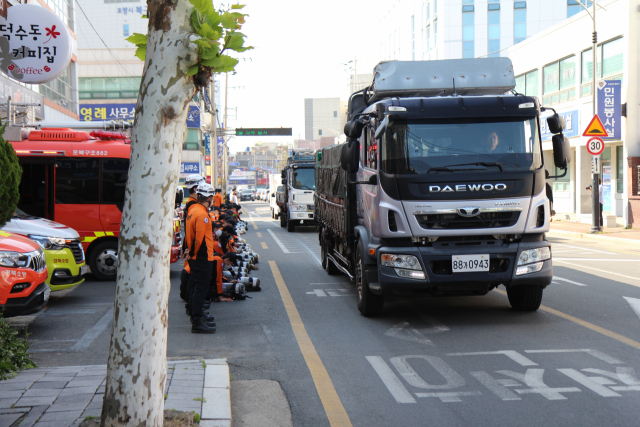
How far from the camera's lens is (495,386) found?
217 inches

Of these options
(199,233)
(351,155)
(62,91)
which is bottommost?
(199,233)

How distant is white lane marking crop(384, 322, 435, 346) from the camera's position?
7293 mm

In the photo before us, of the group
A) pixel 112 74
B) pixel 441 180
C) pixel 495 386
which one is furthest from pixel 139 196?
pixel 112 74

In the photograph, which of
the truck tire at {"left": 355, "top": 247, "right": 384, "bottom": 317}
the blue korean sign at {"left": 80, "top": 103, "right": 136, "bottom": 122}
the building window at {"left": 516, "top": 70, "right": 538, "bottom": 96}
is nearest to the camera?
the truck tire at {"left": 355, "top": 247, "right": 384, "bottom": 317}

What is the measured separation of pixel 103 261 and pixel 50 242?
109 inches

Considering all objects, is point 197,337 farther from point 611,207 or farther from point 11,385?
point 611,207

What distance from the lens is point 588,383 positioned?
5512 mm

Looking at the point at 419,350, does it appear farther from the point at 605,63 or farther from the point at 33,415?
the point at 605,63

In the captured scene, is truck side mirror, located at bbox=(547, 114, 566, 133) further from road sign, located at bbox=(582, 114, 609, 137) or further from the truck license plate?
road sign, located at bbox=(582, 114, 609, 137)

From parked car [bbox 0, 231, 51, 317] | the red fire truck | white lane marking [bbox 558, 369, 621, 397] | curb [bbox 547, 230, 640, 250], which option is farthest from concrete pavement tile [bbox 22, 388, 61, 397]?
curb [bbox 547, 230, 640, 250]

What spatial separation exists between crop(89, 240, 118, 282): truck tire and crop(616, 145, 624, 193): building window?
68.8 feet

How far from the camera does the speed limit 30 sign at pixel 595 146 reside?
21734 millimetres

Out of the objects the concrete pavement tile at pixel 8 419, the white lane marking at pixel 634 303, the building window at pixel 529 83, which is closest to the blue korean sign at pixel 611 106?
the building window at pixel 529 83

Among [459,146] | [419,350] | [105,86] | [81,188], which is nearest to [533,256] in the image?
[459,146]
